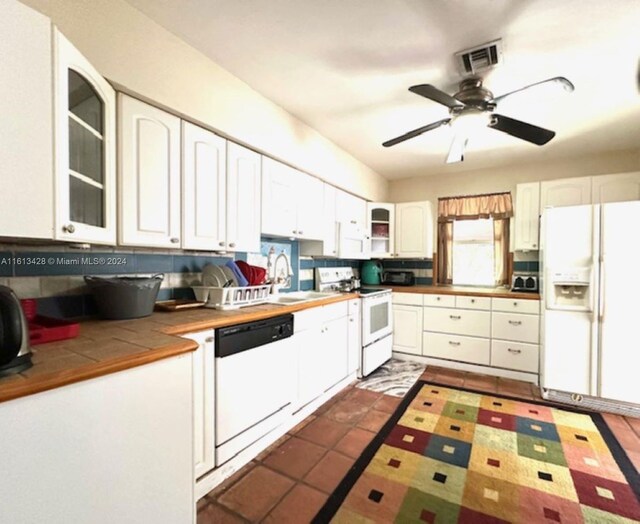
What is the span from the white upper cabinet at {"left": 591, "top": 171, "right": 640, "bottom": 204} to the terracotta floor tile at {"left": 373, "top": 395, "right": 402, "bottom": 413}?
2816mm

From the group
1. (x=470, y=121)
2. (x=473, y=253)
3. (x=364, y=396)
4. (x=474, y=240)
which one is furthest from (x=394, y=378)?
(x=470, y=121)

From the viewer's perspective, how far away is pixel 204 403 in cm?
153

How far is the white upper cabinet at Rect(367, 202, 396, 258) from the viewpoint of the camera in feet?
13.4

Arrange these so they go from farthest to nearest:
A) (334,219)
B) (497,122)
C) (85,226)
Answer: (334,219) → (497,122) → (85,226)

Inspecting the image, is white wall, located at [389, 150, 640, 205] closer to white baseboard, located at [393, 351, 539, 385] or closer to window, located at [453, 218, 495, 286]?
window, located at [453, 218, 495, 286]

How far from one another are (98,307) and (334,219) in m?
2.22

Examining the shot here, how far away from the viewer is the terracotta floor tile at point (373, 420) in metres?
2.21

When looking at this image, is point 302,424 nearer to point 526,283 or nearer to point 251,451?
point 251,451

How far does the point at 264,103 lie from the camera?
226 centimetres

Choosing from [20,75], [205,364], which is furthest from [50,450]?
[20,75]

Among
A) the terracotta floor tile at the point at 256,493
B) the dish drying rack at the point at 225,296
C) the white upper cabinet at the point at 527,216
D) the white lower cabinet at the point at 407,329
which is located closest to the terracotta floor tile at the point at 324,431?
the terracotta floor tile at the point at 256,493

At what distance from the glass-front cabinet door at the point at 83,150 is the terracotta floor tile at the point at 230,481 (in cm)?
136

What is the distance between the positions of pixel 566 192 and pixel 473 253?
1164mm

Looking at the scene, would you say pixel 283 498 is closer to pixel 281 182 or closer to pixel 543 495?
pixel 543 495
